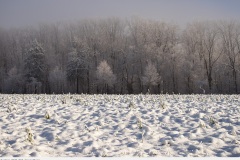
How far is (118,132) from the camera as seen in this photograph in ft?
26.9

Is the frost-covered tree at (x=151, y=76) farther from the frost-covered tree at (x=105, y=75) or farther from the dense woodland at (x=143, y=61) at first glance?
the frost-covered tree at (x=105, y=75)

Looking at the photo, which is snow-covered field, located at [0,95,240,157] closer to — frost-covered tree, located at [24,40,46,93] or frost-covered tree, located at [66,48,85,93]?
frost-covered tree, located at [66,48,85,93]

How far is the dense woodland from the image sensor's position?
53.5 metres

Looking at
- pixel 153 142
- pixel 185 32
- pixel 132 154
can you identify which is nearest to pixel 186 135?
pixel 153 142

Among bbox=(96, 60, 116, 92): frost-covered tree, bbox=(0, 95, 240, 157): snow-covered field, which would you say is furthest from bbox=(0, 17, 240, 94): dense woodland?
bbox=(0, 95, 240, 157): snow-covered field

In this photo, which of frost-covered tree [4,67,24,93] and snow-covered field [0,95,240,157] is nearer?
snow-covered field [0,95,240,157]

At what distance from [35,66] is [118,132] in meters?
53.3

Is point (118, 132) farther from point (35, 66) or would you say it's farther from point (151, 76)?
point (35, 66)

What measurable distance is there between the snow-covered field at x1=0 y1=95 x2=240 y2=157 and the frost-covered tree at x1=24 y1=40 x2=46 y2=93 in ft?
158

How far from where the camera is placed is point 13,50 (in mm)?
74812

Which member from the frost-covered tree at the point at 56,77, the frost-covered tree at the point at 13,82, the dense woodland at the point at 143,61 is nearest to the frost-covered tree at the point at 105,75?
the dense woodland at the point at 143,61

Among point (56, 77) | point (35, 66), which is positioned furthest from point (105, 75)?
point (35, 66)

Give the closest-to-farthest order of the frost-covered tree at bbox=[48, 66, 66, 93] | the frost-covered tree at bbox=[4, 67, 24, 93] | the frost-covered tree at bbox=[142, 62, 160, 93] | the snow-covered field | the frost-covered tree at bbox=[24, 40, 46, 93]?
the snow-covered field < the frost-covered tree at bbox=[142, 62, 160, 93] < the frost-covered tree at bbox=[24, 40, 46, 93] < the frost-covered tree at bbox=[48, 66, 66, 93] < the frost-covered tree at bbox=[4, 67, 24, 93]

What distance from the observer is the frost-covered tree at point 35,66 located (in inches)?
2266
